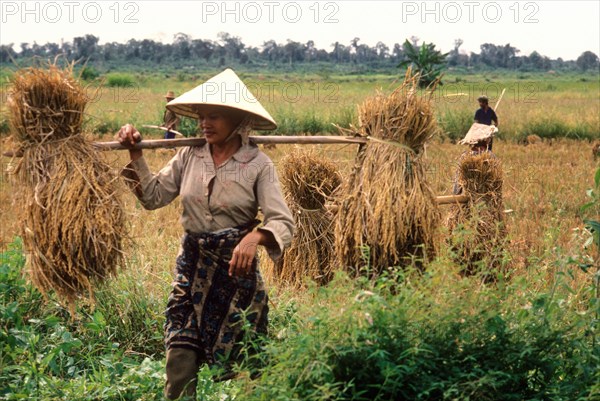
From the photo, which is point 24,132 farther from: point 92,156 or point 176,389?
point 176,389

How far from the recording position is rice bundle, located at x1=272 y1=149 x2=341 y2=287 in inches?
251

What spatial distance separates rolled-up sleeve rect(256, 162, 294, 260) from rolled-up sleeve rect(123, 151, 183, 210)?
0.43 m

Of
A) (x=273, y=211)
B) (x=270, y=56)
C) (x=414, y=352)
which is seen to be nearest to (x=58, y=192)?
(x=273, y=211)

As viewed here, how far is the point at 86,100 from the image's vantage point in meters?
4.26

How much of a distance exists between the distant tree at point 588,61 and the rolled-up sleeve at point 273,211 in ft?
382

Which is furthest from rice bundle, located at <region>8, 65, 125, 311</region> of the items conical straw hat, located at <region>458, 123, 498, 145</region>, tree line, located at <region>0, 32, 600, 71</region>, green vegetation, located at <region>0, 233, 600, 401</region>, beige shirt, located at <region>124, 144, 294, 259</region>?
tree line, located at <region>0, 32, 600, 71</region>

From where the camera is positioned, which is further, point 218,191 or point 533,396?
point 218,191

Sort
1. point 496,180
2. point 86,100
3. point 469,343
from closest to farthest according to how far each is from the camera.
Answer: point 469,343
point 86,100
point 496,180

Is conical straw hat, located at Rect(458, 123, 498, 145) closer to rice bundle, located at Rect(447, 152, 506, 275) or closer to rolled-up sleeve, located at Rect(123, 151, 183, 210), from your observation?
rice bundle, located at Rect(447, 152, 506, 275)

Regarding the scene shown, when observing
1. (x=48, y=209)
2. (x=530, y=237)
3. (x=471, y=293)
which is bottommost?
(x=530, y=237)

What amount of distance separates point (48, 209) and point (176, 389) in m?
1.02

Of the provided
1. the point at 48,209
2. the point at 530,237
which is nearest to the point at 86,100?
the point at 48,209

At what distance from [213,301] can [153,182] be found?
64cm

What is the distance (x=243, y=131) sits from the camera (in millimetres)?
4246
